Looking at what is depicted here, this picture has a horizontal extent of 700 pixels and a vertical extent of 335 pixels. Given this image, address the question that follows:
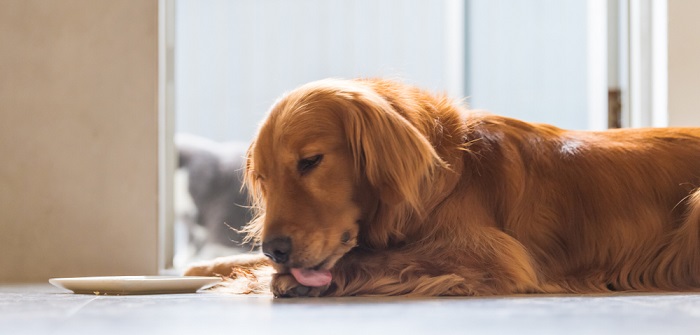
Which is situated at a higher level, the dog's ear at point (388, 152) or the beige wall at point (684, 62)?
the beige wall at point (684, 62)

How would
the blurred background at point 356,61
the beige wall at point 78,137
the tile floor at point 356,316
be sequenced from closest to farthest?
the tile floor at point 356,316 → the beige wall at point 78,137 → the blurred background at point 356,61

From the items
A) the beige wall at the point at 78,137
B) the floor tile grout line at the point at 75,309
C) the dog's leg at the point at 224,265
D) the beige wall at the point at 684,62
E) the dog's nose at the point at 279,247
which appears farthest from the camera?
the beige wall at the point at 78,137

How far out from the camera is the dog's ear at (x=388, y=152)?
1.95 meters

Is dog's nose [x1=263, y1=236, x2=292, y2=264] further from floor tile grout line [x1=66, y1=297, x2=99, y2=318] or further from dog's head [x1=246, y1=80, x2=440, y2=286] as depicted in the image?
floor tile grout line [x1=66, y1=297, x2=99, y2=318]

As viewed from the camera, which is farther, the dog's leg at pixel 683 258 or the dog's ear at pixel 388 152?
the dog's leg at pixel 683 258

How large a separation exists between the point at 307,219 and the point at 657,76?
210 cm

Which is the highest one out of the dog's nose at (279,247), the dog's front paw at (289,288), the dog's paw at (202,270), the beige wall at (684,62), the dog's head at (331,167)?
the beige wall at (684,62)

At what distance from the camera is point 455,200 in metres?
2.03

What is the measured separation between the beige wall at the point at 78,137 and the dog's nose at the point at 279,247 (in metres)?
1.72

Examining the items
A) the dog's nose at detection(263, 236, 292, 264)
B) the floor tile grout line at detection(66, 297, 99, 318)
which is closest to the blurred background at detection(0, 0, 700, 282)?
the dog's nose at detection(263, 236, 292, 264)

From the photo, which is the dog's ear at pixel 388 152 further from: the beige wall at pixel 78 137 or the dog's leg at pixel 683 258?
the beige wall at pixel 78 137

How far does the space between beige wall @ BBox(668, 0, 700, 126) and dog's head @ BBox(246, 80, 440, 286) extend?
167 cm

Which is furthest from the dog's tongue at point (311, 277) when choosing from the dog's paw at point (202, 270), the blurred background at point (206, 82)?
the blurred background at point (206, 82)

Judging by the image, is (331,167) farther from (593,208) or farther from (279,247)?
(593,208)
